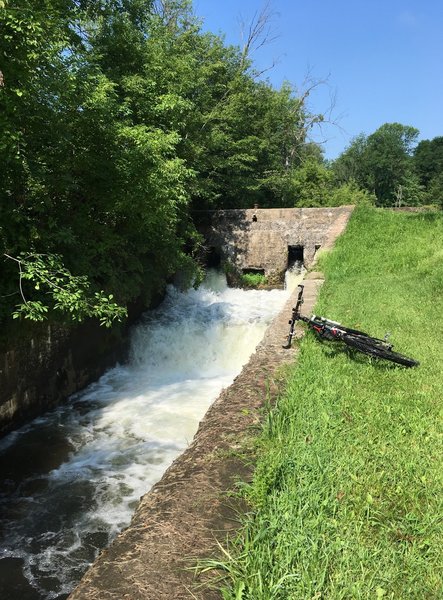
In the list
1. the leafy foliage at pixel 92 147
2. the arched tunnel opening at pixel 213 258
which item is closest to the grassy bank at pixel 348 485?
the leafy foliage at pixel 92 147

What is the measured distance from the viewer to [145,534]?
2.44 m

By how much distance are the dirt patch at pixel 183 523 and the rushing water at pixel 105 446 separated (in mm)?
2409

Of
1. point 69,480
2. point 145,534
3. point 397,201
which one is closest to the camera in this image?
point 145,534

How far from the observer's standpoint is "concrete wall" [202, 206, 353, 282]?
55.9 ft

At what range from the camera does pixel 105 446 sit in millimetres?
7219

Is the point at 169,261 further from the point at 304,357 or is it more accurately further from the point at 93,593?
the point at 93,593

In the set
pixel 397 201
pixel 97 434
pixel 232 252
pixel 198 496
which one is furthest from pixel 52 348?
pixel 397 201

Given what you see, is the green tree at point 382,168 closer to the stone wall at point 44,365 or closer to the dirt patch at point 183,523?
the stone wall at point 44,365

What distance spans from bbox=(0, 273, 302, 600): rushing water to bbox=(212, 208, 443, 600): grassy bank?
2.96 metres

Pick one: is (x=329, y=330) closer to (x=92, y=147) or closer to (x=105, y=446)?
(x=105, y=446)

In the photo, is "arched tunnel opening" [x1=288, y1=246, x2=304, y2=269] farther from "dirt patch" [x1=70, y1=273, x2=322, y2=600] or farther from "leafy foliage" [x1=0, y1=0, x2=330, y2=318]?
"dirt patch" [x1=70, y1=273, x2=322, y2=600]

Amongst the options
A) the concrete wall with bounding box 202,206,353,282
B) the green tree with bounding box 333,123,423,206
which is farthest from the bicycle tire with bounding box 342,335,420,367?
the green tree with bounding box 333,123,423,206

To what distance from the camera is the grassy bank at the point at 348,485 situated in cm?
202

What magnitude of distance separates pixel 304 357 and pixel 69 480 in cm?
386
